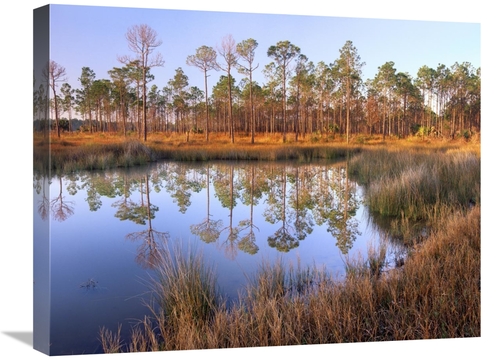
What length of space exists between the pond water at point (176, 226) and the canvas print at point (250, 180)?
2 centimetres

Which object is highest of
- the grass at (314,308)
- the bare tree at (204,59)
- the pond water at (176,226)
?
the bare tree at (204,59)

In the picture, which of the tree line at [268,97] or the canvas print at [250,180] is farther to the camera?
the tree line at [268,97]

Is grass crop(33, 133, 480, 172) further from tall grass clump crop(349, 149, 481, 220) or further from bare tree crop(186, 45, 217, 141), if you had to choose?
bare tree crop(186, 45, 217, 141)

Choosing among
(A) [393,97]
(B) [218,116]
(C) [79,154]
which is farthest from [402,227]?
(C) [79,154]

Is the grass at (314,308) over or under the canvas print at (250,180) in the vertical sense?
under

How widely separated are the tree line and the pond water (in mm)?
472

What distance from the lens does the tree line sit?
5836 mm

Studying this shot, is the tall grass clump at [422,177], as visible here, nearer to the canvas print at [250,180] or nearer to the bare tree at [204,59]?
the canvas print at [250,180]

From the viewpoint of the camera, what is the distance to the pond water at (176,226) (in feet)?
17.5

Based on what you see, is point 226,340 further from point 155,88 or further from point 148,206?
point 155,88

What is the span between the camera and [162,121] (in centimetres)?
637

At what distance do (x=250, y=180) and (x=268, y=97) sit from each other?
94 cm

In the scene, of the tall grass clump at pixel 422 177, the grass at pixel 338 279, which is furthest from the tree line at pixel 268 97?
the tall grass clump at pixel 422 177
